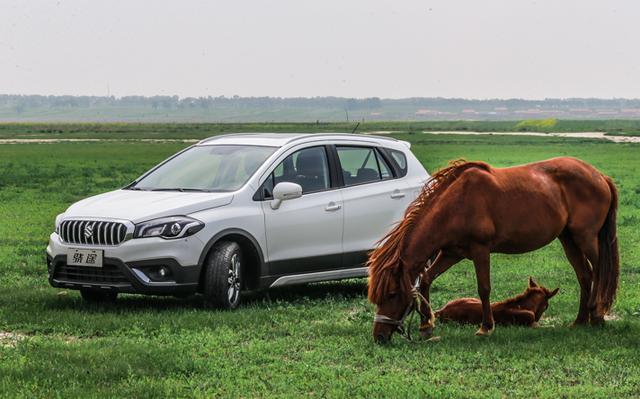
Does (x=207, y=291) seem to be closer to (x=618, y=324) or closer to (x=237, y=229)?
(x=237, y=229)

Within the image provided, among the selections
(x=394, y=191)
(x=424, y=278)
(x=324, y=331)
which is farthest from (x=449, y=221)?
(x=394, y=191)

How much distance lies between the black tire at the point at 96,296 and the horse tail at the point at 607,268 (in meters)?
4.87

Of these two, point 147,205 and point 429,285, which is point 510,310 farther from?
point 147,205

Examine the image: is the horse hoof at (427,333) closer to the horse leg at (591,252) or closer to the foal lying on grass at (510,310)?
the foal lying on grass at (510,310)

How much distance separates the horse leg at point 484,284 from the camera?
30.2ft

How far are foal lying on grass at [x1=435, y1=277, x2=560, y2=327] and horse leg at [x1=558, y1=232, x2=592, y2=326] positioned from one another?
0.30 metres

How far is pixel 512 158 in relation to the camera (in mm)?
49406

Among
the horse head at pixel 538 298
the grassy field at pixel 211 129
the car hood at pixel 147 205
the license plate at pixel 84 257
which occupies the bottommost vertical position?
the grassy field at pixel 211 129

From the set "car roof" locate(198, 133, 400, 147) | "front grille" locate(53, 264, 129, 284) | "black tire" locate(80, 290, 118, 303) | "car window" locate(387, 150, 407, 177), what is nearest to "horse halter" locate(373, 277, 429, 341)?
"front grille" locate(53, 264, 129, 284)

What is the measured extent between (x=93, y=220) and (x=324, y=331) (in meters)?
2.61

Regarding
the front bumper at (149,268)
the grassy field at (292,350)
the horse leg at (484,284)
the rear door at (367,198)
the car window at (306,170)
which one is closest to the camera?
the grassy field at (292,350)

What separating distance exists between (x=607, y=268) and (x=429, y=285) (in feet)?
5.75

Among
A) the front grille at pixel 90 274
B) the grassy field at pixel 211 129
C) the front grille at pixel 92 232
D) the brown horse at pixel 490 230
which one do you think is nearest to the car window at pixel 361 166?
the brown horse at pixel 490 230

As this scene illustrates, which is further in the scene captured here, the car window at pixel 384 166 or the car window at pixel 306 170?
the car window at pixel 384 166
